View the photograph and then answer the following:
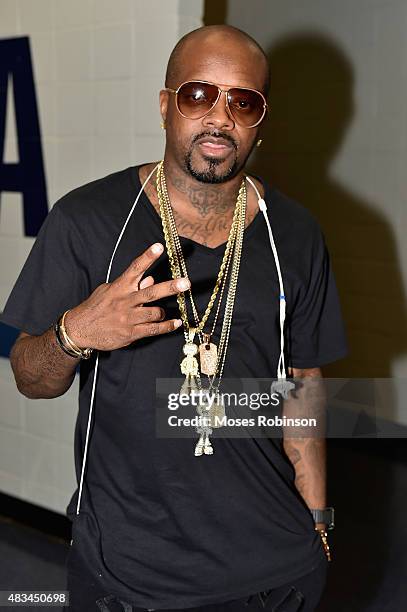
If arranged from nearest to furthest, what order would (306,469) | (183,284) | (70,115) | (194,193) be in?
(183,284), (194,193), (306,469), (70,115)

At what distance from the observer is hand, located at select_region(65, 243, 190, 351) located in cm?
123

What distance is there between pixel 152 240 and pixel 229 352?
0.89 ft

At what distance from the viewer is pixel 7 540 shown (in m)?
3.24

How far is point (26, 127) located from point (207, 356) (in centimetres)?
183

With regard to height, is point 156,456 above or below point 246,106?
below

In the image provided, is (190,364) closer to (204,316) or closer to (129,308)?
(204,316)

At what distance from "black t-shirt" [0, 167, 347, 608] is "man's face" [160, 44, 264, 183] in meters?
0.13

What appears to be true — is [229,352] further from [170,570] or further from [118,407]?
[170,570]

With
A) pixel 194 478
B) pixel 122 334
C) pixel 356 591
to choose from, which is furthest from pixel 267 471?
pixel 356 591

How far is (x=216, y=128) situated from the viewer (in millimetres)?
1514

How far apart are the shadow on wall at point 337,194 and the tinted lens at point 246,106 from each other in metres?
2.89

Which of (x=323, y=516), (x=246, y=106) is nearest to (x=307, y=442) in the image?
(x=323, y=516)

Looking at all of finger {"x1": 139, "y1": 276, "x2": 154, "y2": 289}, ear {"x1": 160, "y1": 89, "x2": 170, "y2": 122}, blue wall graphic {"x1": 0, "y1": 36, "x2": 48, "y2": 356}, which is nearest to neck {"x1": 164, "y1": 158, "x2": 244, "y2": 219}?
ear {"x1": 160, "y1": 89, "x2": 170, "y2": 122}

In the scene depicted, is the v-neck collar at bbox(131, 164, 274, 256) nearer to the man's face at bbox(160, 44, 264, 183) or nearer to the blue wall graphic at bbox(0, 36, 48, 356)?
the man's face at bbox(160, 44, 264, 183)
